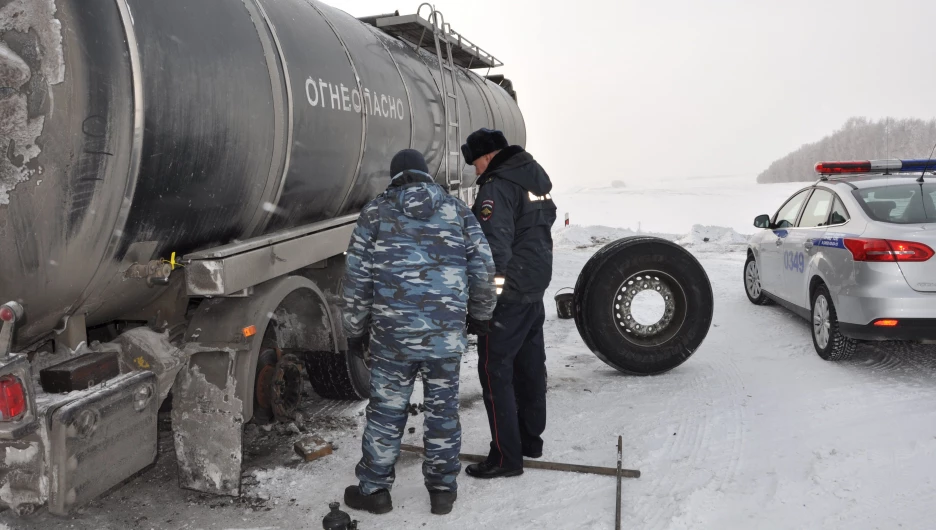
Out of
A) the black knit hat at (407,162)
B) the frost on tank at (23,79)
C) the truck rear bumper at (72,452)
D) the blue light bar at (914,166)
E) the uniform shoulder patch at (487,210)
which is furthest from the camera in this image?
the blue light bar at (914,166)

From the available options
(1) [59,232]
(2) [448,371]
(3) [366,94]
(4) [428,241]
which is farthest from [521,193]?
(1) [59,232]

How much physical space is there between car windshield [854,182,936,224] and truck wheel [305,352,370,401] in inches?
167

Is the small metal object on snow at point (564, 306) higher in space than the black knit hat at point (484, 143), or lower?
lower

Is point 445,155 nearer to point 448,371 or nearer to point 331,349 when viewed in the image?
point 331,349

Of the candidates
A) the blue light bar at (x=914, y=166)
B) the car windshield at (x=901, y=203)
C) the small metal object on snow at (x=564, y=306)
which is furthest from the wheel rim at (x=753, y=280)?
the car windshield at (x=901, y=203)

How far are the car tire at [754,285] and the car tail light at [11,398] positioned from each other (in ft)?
24.6

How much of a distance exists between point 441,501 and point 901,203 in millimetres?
4555

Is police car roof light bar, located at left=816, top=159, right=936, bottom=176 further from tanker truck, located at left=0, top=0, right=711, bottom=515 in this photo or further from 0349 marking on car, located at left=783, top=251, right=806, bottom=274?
tanker truck, located at left=0, top=0, right=711, bottom=515

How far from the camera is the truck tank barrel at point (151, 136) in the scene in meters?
2.46

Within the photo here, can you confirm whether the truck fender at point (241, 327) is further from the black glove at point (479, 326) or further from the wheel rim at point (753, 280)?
the wheel rim at point (753, 280)

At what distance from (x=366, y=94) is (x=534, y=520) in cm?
296

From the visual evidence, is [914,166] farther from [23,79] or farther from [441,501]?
[23,79]

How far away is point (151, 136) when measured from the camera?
109 inches

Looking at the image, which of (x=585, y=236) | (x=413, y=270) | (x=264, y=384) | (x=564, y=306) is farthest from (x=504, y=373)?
(x=585, y=236)
